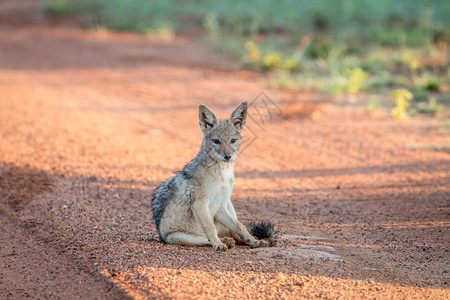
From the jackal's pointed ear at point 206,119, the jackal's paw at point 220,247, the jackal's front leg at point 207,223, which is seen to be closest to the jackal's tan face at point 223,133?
the jackal's pointed ear at point 206,119

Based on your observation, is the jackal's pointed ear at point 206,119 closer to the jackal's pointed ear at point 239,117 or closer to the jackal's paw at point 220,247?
the jackal's pointed ear at point 239,117

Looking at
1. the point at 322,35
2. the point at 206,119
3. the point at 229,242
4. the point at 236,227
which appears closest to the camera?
the point at 229,242

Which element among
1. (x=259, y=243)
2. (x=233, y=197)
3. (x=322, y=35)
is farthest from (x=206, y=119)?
(x=322, y=35)

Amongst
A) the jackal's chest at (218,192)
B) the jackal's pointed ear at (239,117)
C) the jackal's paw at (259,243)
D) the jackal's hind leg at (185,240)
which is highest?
the jackal's pointed ear at (239,117)

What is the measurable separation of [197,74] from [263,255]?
1022 cm

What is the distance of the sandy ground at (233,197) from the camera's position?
497 cm

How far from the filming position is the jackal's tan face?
5656 millimetres

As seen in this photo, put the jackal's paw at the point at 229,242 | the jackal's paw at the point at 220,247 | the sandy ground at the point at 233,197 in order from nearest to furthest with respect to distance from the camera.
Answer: the sandy ground at the point at 233,197, the jackal's paw at the point at 220,247, the jackal's paw at the point at 229,242

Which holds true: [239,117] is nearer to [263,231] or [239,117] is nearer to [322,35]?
[263,231]

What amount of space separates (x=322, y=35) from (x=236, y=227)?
1340cm

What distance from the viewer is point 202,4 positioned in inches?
902

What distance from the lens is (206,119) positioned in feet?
19.4

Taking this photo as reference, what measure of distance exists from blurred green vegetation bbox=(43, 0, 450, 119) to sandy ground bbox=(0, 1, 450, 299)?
99 cm

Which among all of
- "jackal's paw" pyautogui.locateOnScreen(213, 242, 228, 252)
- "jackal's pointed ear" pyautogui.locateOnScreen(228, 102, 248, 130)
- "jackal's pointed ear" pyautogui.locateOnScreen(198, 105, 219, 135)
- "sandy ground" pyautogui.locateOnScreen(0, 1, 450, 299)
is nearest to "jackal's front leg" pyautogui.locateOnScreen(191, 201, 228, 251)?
"jackal's paw" pyautogui.locateOnScreen(213, 242, 228, 252)
